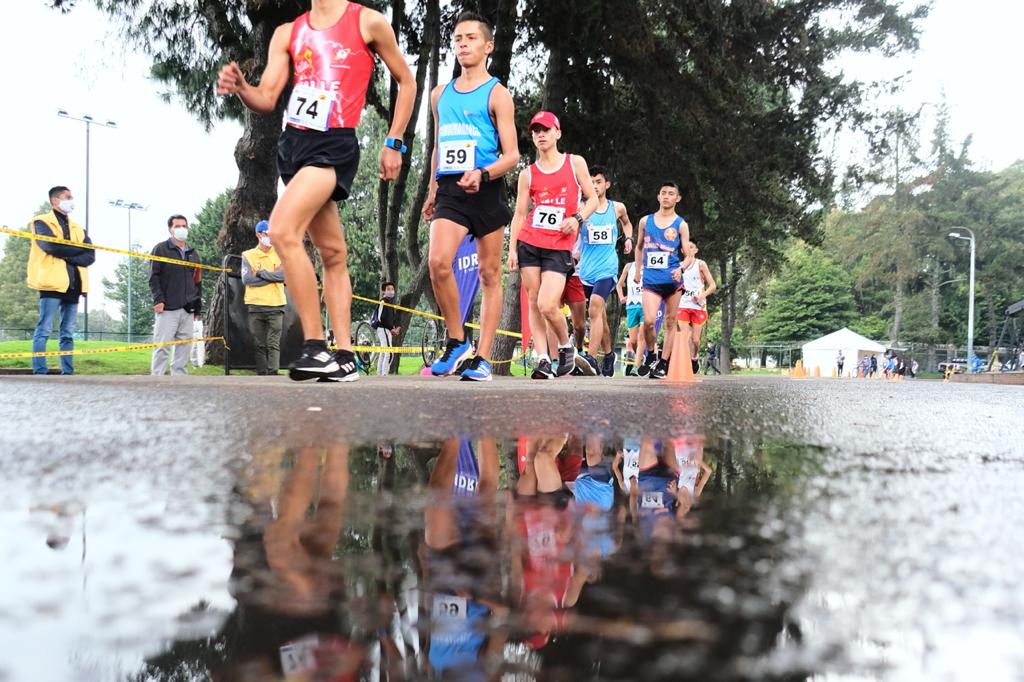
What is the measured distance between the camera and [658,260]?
10.2 meters

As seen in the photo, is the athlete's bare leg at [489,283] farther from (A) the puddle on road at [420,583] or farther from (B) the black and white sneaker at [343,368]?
(A) the puddle on road at [420,583]

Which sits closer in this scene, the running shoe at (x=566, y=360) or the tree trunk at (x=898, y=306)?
the running shoe at (x=566, y=360)

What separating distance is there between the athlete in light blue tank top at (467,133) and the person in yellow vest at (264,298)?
4.75 meters

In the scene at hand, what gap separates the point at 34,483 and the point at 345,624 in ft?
3.74

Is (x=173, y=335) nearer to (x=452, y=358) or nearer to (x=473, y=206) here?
(x=452, y=358)

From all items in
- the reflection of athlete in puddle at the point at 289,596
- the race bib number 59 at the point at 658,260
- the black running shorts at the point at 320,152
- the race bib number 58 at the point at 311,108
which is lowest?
the reflection of athlete in puddle at the point at 289,596

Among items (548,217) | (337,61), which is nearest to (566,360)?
(548,217)

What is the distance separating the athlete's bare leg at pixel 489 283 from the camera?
20.9 feet

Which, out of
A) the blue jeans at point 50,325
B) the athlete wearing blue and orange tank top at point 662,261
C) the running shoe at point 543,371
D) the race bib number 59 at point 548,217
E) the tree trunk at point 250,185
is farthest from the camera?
the tree trunk at point 250,185

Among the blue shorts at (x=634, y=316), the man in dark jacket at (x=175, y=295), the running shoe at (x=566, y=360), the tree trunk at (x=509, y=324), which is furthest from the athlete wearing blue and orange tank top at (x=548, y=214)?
the tree trunk at (x=509, y=324)

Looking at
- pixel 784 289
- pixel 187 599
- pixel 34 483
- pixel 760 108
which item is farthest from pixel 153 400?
pixel 784 289

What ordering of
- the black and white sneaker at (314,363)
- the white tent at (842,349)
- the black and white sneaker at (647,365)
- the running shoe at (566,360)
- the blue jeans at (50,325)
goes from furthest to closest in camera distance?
the white tent at (842,349)
the black and white sneaker at (647,365)
the blue jeans at (50,325)
the running shoe at (566,360)
the black and white sneaker at (314,363)

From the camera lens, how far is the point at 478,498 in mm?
1380

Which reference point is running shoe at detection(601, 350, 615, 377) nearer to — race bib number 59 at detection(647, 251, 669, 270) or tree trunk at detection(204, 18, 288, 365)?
race bib number 59 at detection(647, 251, 669, 270)
